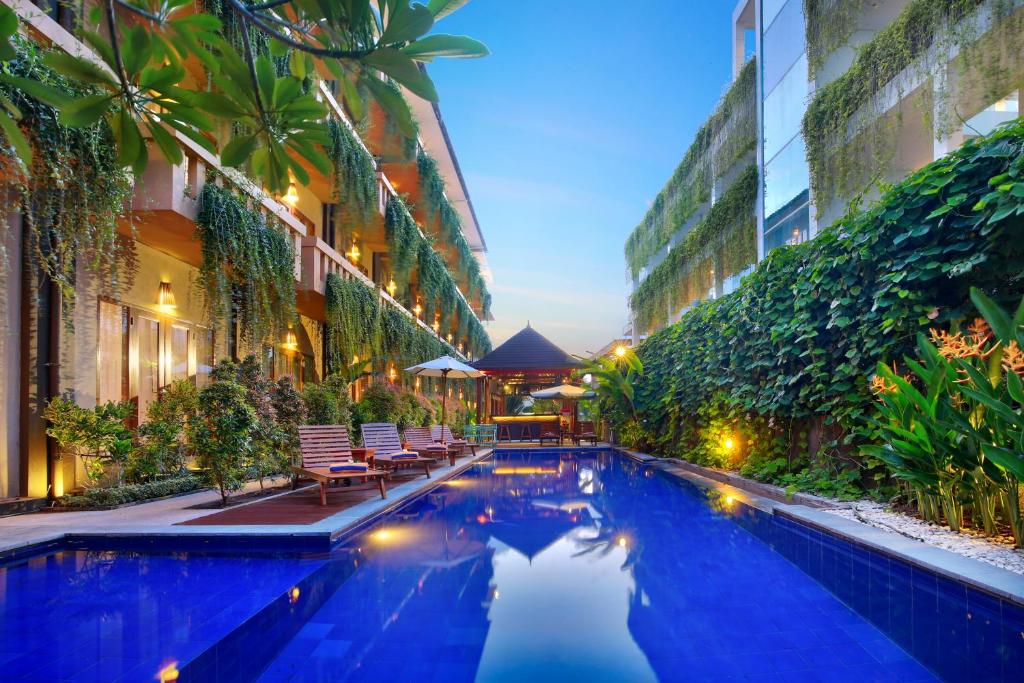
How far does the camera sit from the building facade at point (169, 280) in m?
6.10

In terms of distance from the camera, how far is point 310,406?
33.2 feet

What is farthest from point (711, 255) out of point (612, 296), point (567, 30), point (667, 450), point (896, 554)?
point (612, 296)

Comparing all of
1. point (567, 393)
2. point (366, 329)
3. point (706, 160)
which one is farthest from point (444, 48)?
point (567, 393)

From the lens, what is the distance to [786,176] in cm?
1233

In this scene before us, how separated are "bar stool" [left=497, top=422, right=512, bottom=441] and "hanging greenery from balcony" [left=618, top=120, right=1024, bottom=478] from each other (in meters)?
11.3

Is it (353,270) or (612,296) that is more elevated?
(612,296)

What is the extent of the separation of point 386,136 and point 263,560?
3715 millimetres

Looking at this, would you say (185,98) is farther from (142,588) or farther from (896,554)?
(896,554)

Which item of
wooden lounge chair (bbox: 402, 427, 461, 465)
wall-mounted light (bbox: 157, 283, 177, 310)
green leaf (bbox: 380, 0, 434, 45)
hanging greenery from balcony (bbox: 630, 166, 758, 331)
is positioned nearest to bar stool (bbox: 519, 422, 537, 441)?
hanging greenery from balcony (bbox: 630, 166, 758, 331)

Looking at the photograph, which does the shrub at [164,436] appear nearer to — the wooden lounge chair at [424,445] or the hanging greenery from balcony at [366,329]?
the hanging greenery from balcony at [366,329]

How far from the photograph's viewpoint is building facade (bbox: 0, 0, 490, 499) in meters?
6.10

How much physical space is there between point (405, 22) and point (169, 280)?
32.4 feet

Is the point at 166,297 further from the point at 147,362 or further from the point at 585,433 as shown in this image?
the point at 585,433

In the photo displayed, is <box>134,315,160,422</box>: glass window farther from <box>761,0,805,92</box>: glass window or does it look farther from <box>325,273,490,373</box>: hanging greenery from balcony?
<box>761,0,805,92</box>: glass window
